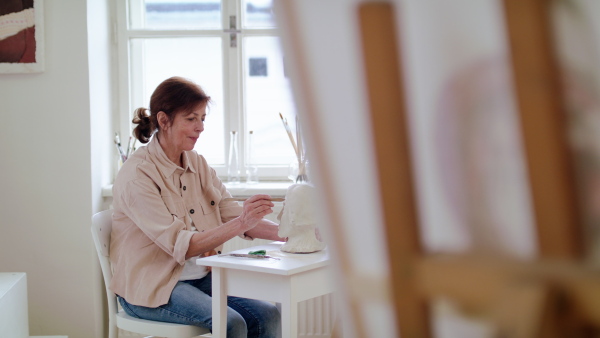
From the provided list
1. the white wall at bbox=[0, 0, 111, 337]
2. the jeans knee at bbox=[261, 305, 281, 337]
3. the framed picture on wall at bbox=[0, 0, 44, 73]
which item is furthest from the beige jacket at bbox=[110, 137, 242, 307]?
the framed picture on wall at bbox=[0, 0, 44, 73]

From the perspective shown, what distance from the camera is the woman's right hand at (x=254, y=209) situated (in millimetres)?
1857

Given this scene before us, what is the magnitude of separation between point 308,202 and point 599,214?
57.2 inches

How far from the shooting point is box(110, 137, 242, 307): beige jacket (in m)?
1.90

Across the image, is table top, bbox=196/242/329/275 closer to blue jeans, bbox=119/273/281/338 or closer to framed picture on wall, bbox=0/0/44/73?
blue jeans, bbox=119/273/281/338

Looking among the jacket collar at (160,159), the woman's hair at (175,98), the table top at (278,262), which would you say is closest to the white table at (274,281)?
the table top at (278,262)

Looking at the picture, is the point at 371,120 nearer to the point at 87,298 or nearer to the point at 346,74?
the point at 346,74

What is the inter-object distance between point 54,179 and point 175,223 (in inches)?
43.2

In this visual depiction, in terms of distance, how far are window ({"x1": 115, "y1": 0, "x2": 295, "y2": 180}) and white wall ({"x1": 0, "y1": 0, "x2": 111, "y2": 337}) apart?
0.34m

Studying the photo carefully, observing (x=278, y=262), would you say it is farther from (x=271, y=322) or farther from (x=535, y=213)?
(x=535, y=213)

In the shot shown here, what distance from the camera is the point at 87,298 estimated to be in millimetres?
2762

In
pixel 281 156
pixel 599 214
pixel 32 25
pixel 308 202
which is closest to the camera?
pixel 599 214

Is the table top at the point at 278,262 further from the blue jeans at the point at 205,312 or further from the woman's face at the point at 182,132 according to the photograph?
the woman's face at the point at 182,132

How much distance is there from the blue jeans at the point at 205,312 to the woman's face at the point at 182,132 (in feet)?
1.42

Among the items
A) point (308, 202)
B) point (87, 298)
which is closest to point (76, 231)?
point (87, 298)
